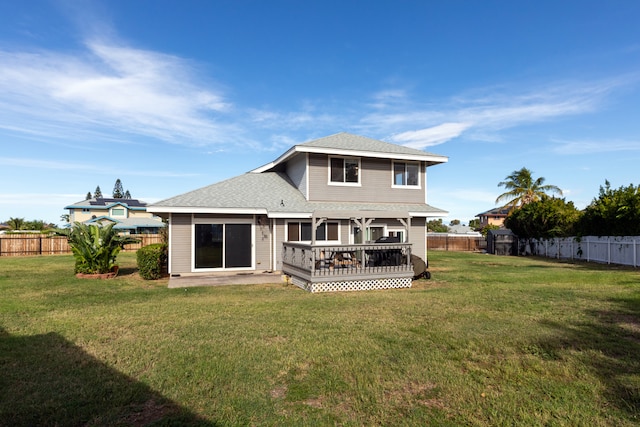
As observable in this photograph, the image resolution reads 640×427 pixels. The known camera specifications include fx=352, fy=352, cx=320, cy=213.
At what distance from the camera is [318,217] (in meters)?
12.9

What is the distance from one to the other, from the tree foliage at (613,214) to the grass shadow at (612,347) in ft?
45.2

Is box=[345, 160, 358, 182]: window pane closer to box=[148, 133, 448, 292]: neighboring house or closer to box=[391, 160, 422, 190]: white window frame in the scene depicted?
box=[148, 133, 448, 292]: neighboring house

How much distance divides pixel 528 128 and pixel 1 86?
90.5 feet

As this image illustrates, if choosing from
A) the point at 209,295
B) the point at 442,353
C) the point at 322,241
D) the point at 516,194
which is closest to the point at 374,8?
the point at 322,241

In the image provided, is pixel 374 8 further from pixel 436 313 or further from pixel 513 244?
pixel 513 244

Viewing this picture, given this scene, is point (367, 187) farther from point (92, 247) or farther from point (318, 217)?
point (92, 247)

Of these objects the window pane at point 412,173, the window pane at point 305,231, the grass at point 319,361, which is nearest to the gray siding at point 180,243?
the grass at point 319,361

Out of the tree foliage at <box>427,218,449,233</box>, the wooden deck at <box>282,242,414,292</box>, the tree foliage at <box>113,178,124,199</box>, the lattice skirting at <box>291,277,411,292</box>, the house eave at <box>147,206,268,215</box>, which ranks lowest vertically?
the lattice skirting at <box>291,277,411,292</box>

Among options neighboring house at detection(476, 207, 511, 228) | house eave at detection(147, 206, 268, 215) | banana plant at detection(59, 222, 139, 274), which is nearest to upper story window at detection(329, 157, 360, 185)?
house eave at detection(147, 206, 268, 215)

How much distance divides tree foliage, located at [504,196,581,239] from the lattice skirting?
18578mm

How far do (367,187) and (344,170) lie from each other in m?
1.40

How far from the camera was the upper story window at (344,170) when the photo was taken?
1666 centimetres

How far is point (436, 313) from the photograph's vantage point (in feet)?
27.0

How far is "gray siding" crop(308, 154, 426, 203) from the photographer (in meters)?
16.4
